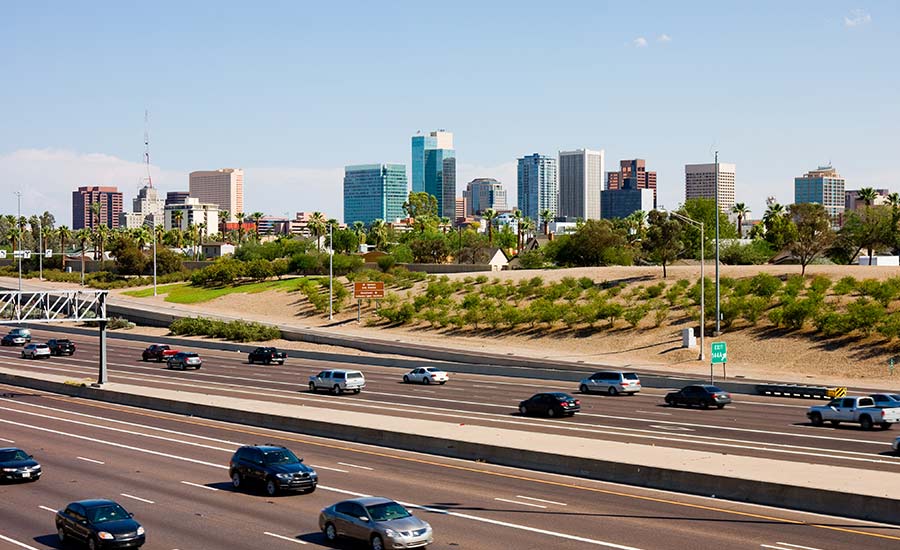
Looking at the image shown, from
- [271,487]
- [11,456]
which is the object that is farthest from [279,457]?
[11,456]

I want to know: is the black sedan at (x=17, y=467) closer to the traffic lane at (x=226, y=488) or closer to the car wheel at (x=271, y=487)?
the traffic lane at (x=226, y=488)

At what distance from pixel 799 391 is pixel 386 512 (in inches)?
1460

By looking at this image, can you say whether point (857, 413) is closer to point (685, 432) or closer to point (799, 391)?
point (685, 432)

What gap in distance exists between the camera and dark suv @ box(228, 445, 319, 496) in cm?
2911

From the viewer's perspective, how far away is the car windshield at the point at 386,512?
2281cm

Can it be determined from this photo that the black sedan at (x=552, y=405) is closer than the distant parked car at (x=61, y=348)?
Yes

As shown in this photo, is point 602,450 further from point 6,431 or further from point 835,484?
point 6,431

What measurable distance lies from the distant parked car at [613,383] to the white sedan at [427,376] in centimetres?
991

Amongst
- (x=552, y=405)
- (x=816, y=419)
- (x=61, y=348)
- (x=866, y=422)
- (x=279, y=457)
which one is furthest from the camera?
(x=61, y=348)

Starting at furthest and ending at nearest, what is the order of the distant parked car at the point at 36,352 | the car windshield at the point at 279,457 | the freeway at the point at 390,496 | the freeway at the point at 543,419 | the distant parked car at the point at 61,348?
the distant parked car at the point at 61,348, the distant parked car at the point at 36,352, the freeway at the point at 543,419, the car windshield at the point at 279,457, the freeway at the point at 390,496

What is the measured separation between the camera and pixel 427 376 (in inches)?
2537

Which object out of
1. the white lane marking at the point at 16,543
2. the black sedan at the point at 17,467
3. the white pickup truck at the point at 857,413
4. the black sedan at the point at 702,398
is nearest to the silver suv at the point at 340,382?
the black sedan at the point at 702,398

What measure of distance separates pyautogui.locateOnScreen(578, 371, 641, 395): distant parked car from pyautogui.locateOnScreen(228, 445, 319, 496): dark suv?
94.8 feet

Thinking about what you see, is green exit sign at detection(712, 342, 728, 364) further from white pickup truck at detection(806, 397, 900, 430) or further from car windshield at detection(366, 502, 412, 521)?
car windshield at detection(366, 502, 412, 521)
